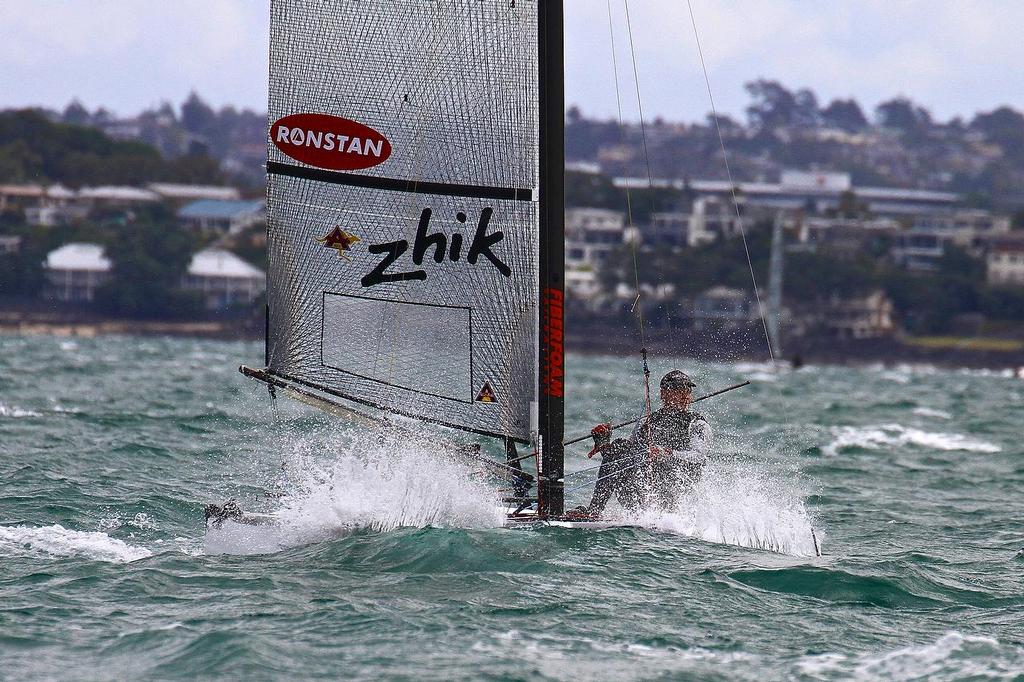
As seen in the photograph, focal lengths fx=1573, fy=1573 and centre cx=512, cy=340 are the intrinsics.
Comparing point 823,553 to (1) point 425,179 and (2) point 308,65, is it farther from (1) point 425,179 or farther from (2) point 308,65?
(2) point 308,65

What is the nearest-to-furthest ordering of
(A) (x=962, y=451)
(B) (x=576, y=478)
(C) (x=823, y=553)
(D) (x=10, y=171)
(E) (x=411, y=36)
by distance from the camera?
1. (E) (x=411, y=36)
2. (C) (x=823, y=553)
3. (B) (x=576, y=478)
4. (A) (x=962, y=451)
5. (D) (x=10, y=171)

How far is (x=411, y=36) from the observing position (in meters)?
9.48

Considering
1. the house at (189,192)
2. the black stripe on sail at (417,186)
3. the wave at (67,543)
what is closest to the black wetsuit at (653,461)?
the black stripe on sail at (417,186)

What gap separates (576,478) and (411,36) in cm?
519

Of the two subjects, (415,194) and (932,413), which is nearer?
(415,194)

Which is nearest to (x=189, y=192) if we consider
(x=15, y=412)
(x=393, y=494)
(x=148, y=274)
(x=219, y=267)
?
(x=219, y=267)

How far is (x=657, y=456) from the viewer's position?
10.2m

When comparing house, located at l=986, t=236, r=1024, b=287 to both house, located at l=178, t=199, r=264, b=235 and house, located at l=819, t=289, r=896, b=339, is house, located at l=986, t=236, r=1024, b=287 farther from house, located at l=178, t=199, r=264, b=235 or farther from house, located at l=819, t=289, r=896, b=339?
house, located at l=178, t=199, r=264, b=235

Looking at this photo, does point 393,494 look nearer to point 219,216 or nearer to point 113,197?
point 219,216

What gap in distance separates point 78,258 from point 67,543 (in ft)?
249

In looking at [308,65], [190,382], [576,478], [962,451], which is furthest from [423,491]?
[190,382]

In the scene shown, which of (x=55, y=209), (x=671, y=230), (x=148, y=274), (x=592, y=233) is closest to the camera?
(x=148, y=274)

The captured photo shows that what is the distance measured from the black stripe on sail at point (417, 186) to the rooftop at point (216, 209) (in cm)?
8556

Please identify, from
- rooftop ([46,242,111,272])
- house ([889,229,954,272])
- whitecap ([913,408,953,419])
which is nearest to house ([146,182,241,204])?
rooftop ([46,242,111,272])
